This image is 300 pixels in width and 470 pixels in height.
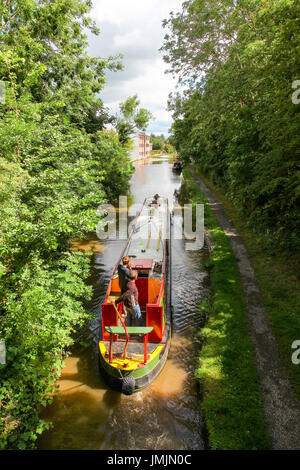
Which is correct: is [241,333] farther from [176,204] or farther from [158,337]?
[176,204]

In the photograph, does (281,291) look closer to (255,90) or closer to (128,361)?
(128,361)

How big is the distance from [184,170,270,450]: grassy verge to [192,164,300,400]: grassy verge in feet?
2.70

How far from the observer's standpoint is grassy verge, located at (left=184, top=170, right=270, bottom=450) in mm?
5082

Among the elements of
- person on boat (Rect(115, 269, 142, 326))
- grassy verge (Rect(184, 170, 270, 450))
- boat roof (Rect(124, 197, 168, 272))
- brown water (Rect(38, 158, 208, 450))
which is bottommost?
brown water (Rect(38, 158, 208, 450))

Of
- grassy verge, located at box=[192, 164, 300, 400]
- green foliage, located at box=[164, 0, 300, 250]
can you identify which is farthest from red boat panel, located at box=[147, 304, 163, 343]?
green foliage, located at box=[164, 0, 300, 250]

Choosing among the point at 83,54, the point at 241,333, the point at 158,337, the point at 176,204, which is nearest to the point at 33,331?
the point at 158,337

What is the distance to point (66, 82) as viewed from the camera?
12578 millimetres

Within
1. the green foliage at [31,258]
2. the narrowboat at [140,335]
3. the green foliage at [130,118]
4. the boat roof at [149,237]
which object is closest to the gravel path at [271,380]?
the narrowboat at [140,335]

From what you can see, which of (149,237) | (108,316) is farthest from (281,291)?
(108,316)

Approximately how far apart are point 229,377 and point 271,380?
0.91 metres

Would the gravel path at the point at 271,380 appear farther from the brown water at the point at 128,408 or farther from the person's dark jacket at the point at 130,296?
the person's dark jacket at the point at 130,296

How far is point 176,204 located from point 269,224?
1545cm

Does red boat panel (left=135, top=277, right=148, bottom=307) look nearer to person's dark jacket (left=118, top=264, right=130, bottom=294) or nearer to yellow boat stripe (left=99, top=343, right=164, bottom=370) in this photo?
person's dark jacket (left=118, top=264, right=130, bottom=294)

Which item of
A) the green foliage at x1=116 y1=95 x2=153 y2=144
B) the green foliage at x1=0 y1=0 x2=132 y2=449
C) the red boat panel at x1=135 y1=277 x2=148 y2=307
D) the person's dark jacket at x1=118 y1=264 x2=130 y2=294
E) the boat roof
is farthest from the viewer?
the green foliage at x1=116 y1=95 x2=153 y2=144
